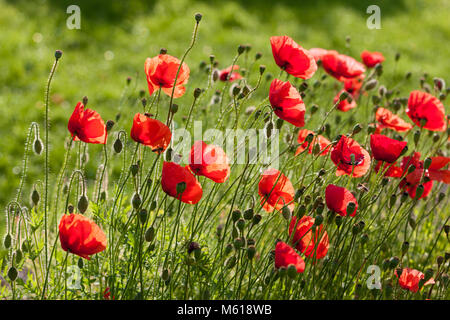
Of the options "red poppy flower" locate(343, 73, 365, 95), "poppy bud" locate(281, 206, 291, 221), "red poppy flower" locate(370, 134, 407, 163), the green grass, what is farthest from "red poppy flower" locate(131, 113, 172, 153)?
the green grass

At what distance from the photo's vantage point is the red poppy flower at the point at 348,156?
5.46ft

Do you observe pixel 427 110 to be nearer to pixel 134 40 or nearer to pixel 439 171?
pixel 439 171

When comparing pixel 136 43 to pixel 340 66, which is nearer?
pixel 340 66

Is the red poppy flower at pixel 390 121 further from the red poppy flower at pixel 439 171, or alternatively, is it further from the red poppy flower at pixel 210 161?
the red poppy flower at pixel 210 161

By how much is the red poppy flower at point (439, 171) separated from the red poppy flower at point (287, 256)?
0.76 m

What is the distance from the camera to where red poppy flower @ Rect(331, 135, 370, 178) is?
1664mm

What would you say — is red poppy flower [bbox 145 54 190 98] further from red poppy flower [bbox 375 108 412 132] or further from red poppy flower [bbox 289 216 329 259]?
red poppy flower [bbox 375 108 412 132]

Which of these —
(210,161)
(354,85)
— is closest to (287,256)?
(210,161)

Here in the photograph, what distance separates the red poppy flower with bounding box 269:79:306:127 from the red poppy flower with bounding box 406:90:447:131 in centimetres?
62

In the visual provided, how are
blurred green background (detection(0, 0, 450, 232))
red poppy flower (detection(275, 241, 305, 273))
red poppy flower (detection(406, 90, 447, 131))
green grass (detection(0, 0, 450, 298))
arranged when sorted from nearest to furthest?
red poppy flower (detection(275, 241, 305, 273)) < red poppy flower (detection(406, 90, 447, 131)) < green grass (detection(0, 0, 450, 298)) < blurred green background (detection(0, 0, 450, 232))

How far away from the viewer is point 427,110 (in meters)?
2.06

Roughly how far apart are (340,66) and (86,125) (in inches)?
42.9

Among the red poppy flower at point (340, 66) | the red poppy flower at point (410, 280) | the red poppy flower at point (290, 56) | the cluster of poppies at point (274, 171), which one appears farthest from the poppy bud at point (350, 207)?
the red poppy flower at point (340, 66)
